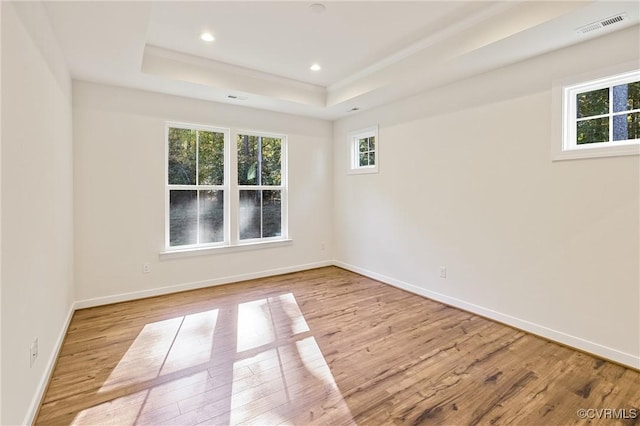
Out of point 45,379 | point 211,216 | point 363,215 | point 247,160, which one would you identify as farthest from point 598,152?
point 45,379

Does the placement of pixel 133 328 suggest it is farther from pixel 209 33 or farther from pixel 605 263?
pixel 605 263

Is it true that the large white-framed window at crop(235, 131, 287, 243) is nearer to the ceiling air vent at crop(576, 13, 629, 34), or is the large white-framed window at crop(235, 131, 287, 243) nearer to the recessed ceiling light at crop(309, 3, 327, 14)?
the recessed ceiling light at crop(309, 3, 327, 14)

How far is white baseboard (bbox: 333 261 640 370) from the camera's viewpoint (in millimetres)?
2414

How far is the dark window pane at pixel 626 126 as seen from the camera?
7.94 feet

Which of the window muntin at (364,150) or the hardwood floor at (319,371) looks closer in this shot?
the hardwood floor at (319,371)

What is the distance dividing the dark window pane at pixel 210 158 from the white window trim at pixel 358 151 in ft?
6.70

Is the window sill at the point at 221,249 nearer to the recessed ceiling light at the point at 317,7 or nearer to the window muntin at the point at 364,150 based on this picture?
the window muntin at the point at 364,150

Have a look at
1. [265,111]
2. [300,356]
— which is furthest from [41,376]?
[265,111]

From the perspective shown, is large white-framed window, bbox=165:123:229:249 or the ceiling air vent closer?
the ceiling air vent

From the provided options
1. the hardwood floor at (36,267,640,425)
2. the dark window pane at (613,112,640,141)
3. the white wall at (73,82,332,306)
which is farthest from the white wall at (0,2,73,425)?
the dark window pane at (613,112,640,141)

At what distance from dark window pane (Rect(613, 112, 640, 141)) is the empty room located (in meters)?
0.02

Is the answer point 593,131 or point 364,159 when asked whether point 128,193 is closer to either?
point 364,159

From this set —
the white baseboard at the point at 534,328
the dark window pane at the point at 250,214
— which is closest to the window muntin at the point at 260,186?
the dark window pane at the point at 250,214

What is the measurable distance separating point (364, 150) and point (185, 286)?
333 cm
